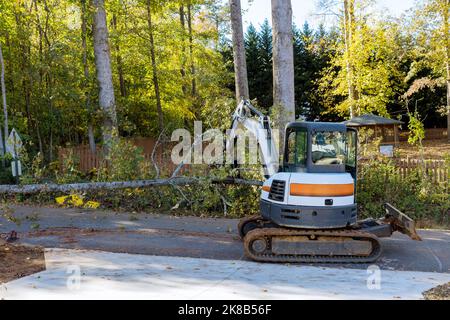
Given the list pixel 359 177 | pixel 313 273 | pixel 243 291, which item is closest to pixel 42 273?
pixel 243 291

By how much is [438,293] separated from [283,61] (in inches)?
319

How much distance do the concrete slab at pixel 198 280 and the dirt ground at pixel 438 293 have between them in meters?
0.10

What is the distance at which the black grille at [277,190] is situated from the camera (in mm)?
7227

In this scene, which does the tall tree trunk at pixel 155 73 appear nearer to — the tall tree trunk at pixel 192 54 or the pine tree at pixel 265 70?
the tall tree trunk at pixel 192 54

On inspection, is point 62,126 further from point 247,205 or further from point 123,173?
point 247,205

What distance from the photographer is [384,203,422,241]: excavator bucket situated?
761cm

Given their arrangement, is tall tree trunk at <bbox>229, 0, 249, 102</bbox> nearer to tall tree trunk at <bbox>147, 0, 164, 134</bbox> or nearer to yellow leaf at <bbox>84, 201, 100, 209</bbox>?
yellow leaf at <bbox>84, 201, 100, 209</bbox>

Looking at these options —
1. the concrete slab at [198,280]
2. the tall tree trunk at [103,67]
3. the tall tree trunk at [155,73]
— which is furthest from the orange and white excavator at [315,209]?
the tall tree trunk at [155,73]

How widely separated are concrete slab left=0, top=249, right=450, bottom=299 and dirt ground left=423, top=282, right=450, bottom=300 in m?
0.10

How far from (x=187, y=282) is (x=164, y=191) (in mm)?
6669

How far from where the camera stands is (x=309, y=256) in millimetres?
7312

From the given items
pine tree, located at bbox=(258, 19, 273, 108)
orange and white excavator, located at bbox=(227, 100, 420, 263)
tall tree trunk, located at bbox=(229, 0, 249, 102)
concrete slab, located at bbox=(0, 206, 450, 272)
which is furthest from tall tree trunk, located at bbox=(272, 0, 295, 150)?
pine tree, located at bbox=(258, 19, 273, 108)

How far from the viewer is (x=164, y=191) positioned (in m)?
12.3

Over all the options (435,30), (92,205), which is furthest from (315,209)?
(435,30)
